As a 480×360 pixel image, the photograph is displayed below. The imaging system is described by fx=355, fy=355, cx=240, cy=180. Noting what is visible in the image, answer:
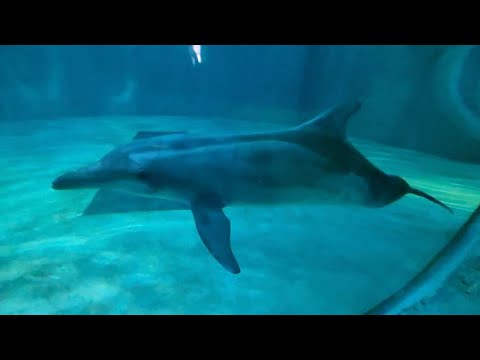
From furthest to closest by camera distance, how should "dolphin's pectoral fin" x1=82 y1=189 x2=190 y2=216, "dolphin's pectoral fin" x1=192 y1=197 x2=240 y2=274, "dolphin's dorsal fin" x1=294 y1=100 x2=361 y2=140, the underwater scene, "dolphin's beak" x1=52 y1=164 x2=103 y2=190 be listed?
"dolphin's pectoral fin" x1=82 y1=189 x2=190 y2=216
"dolphin's dorsal fin" x1=294 y1=100 x2=361 y2=140
"dolphin's beak" x1=52 y1=164 x2=103 y2=190
"dolphin's pectoral fin" x1=192 y1=197 x2=240 y2=274
the underwater scene

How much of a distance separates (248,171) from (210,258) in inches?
37.5

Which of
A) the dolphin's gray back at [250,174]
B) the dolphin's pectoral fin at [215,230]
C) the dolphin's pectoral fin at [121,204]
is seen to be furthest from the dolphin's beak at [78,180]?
the dolphin's pectoral fin at [215,230]

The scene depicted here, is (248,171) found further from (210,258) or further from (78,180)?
(78,180)

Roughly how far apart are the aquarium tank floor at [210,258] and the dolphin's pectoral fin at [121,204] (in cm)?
16

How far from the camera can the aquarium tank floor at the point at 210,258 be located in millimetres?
2506

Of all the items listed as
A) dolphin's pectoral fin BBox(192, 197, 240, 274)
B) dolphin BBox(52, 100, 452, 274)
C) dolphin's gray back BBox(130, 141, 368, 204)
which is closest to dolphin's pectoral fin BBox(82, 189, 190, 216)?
dolphin BBox(52, 100, 452, 274)

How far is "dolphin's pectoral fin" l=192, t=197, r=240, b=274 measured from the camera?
2.67 metres

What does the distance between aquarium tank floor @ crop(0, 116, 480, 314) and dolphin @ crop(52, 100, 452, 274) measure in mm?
348

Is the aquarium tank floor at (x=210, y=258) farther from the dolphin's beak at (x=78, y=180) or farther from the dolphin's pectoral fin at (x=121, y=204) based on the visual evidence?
the dolphin's beak at (x=78, y=180)

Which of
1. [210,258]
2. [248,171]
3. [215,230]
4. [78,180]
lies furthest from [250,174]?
[78,180]

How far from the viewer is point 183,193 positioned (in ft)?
11.5

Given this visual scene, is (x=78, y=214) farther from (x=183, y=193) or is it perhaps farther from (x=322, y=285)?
(x=322, y=285)

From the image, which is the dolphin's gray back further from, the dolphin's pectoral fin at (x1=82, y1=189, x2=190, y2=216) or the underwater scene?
the dolphin's pectoral fin at (x1=82, y1=189, x2=190, y2=216)
